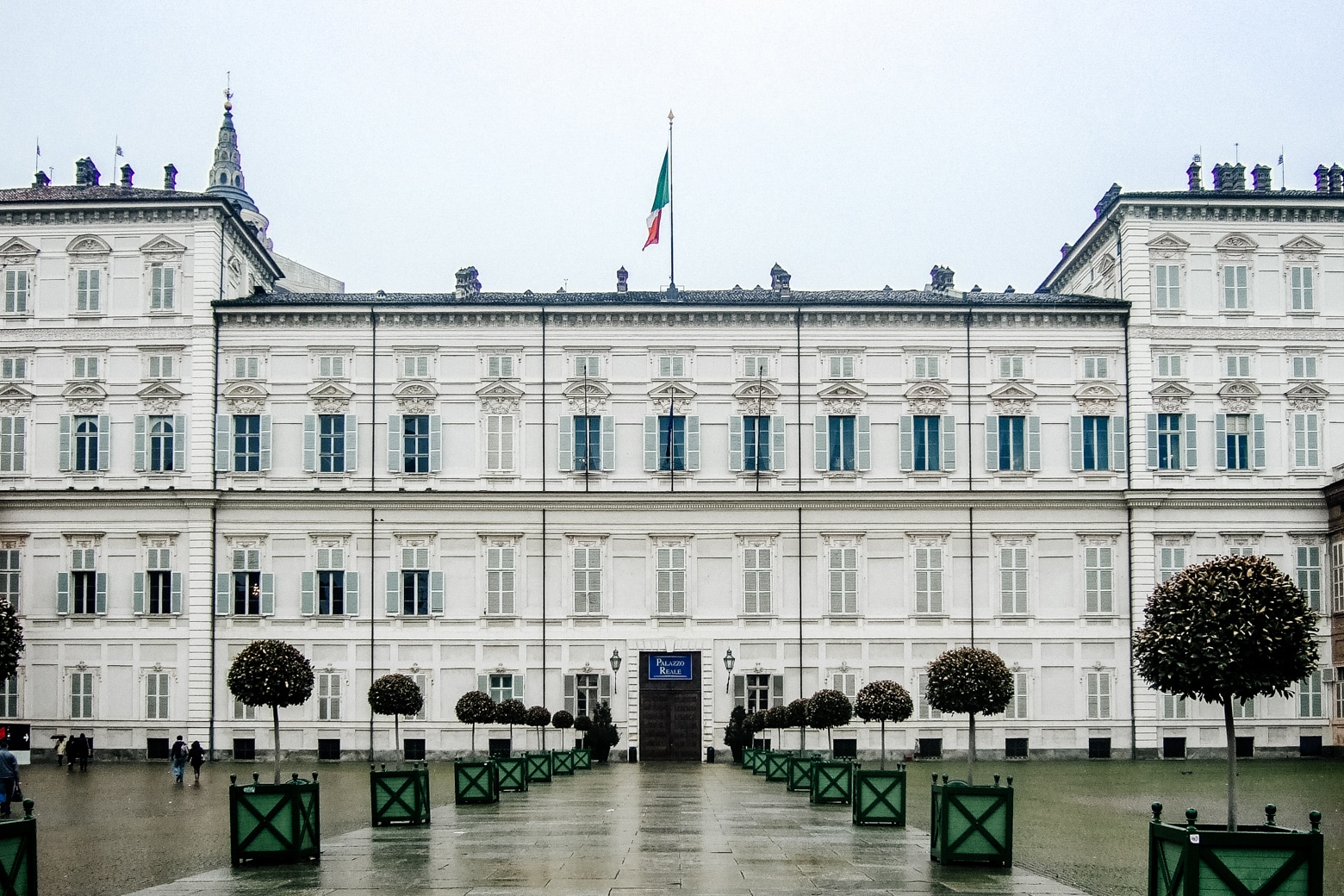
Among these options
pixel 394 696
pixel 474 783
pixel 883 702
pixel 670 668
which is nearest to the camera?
pixel 474 783

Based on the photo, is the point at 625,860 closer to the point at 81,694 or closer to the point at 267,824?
the point at 267,824

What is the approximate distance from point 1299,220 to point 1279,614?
43412 millimetres

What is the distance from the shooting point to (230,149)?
114438 mm

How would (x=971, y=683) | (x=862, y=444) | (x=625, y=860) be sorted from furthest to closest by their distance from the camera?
(x=862, y=444), (x=971, y=683), (x=625, y=860)

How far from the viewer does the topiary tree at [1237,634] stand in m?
20.8

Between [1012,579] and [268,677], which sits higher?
[1012,579]

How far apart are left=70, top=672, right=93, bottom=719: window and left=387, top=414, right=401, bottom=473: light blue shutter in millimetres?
14017

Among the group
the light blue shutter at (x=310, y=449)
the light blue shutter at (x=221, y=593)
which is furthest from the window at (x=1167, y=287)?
the light blue shutter at (x=221, y=593)

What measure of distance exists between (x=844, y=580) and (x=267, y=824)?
1477 inches

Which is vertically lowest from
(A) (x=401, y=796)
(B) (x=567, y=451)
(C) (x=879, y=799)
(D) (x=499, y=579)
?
(C) (x=879, y=799)

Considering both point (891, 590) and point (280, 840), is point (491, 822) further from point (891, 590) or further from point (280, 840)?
point (891, 590)

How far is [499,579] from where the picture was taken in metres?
58.6

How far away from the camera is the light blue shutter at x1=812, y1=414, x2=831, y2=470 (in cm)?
5904

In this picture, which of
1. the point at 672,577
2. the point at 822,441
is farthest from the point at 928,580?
the point at 672,577
